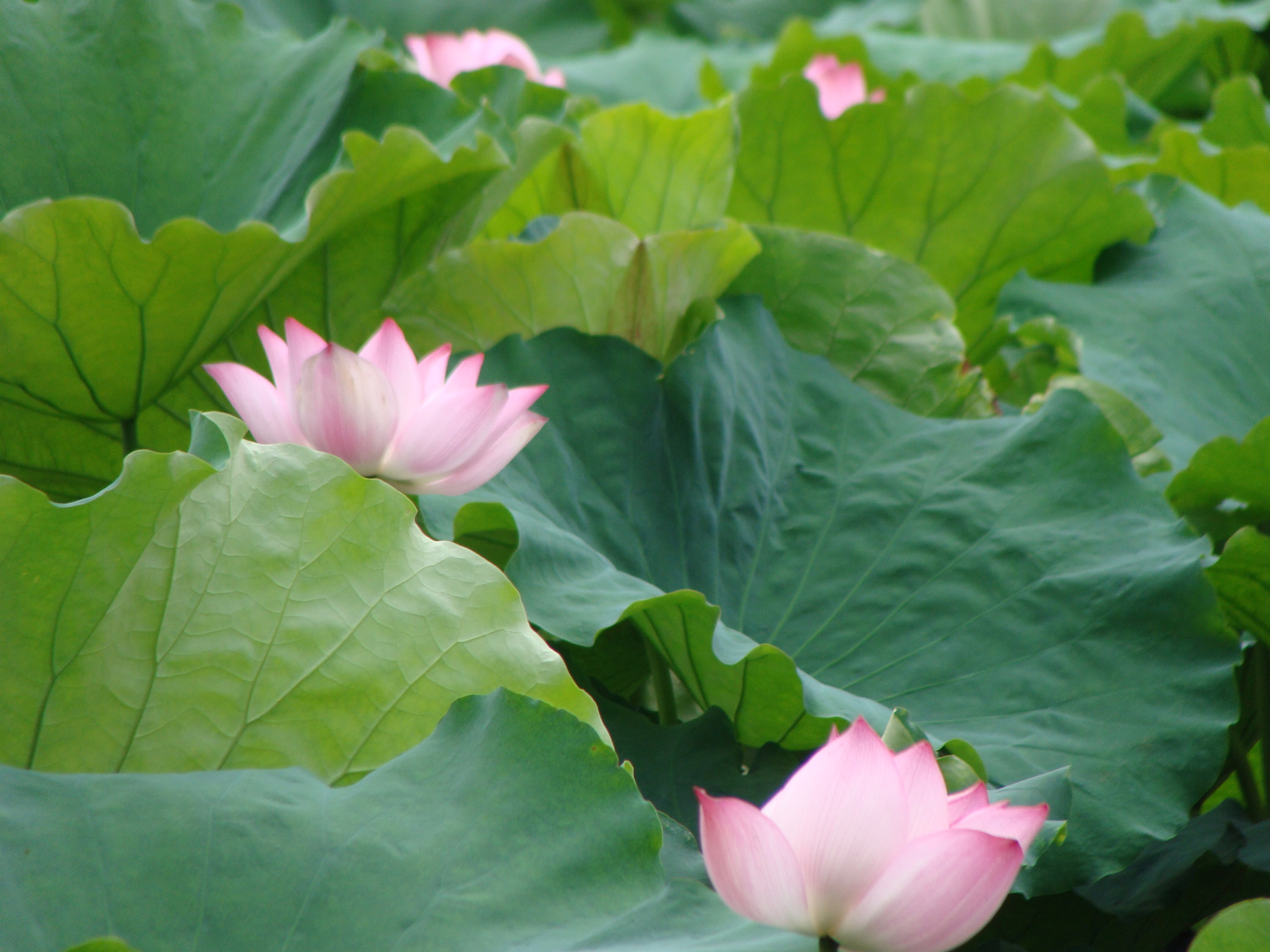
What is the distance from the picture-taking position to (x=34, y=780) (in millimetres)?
497

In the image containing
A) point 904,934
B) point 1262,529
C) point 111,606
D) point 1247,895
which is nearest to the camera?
point 904,934

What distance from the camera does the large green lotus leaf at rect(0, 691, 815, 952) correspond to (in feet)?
1.53

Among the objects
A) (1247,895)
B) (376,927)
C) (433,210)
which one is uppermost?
(433,210)

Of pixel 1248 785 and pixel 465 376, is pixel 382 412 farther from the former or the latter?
pixel 1248 785

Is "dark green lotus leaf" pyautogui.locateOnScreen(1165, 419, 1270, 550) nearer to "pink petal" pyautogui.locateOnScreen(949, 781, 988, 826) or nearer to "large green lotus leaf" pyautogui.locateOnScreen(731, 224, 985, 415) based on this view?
"large green lotus leaf" pyautogui.locateOnScreen(731, 224, 985, 415)

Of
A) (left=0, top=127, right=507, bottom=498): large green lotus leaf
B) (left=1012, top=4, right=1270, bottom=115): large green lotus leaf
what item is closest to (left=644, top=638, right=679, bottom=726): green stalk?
(left=0, top=127, right=507, bottom=498): large green lotus leaf

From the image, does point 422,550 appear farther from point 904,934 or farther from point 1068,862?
point 1068,862

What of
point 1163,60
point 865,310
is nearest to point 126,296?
point 865,310

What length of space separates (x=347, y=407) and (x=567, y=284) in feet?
1.21

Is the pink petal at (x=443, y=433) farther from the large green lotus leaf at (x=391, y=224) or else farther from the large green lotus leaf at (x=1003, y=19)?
the large green lotus leaf at (x=1003, y=19)

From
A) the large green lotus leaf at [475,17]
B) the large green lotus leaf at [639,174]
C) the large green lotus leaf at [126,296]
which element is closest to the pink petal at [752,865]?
the large green lotus leaf at [126,296]

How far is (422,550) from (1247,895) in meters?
0.65

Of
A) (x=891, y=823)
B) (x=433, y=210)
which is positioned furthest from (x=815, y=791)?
(x=433, y=210)

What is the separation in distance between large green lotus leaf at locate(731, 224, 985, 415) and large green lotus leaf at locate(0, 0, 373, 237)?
462 mm
